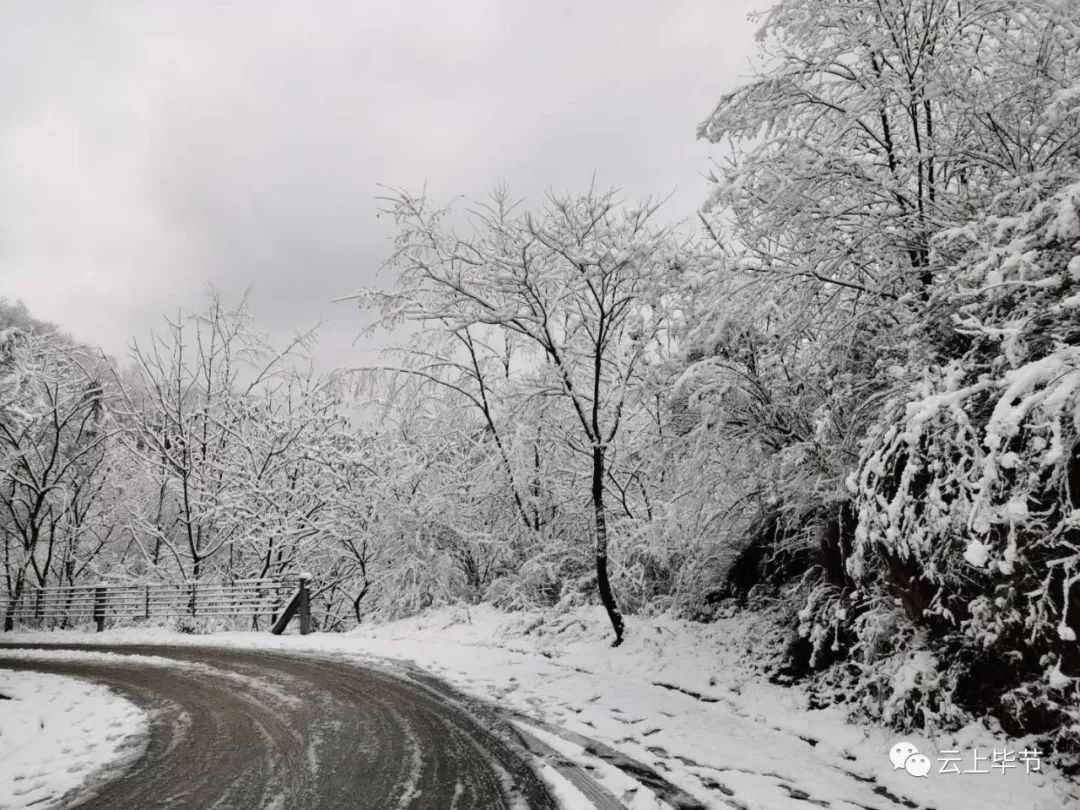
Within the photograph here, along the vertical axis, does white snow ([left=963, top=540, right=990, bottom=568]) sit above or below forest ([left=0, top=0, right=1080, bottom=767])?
below

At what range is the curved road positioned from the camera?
4055mm

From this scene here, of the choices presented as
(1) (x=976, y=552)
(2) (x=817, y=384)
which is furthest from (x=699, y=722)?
(2) (x=817, y=384)

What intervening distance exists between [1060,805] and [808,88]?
6276 mm

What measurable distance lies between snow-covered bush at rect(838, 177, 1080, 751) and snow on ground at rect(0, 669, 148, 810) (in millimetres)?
6117

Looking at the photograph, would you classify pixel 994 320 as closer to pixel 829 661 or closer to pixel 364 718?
pixel 829 661

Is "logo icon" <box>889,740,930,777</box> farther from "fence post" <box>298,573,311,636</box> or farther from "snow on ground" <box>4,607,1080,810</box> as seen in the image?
"fence post" <box>298,573,311,636</box>

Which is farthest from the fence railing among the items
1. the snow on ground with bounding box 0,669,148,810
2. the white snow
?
the white snow

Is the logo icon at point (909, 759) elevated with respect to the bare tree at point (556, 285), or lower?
lower

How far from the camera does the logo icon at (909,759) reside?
433cm

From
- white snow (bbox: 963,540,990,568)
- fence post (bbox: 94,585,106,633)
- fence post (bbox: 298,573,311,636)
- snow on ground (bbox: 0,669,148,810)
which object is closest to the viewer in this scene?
white snow (bbox: 963,540,990,568)

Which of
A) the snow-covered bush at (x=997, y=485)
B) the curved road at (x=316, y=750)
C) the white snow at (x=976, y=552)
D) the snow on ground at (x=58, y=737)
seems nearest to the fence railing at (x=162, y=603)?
the snow on ground at (x=58, y=737)

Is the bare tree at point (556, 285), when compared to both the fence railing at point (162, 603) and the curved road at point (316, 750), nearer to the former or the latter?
the curved road at point (316, 750)

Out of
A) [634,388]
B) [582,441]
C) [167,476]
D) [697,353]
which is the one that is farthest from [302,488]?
[697,353]

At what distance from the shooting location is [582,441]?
11367mm
